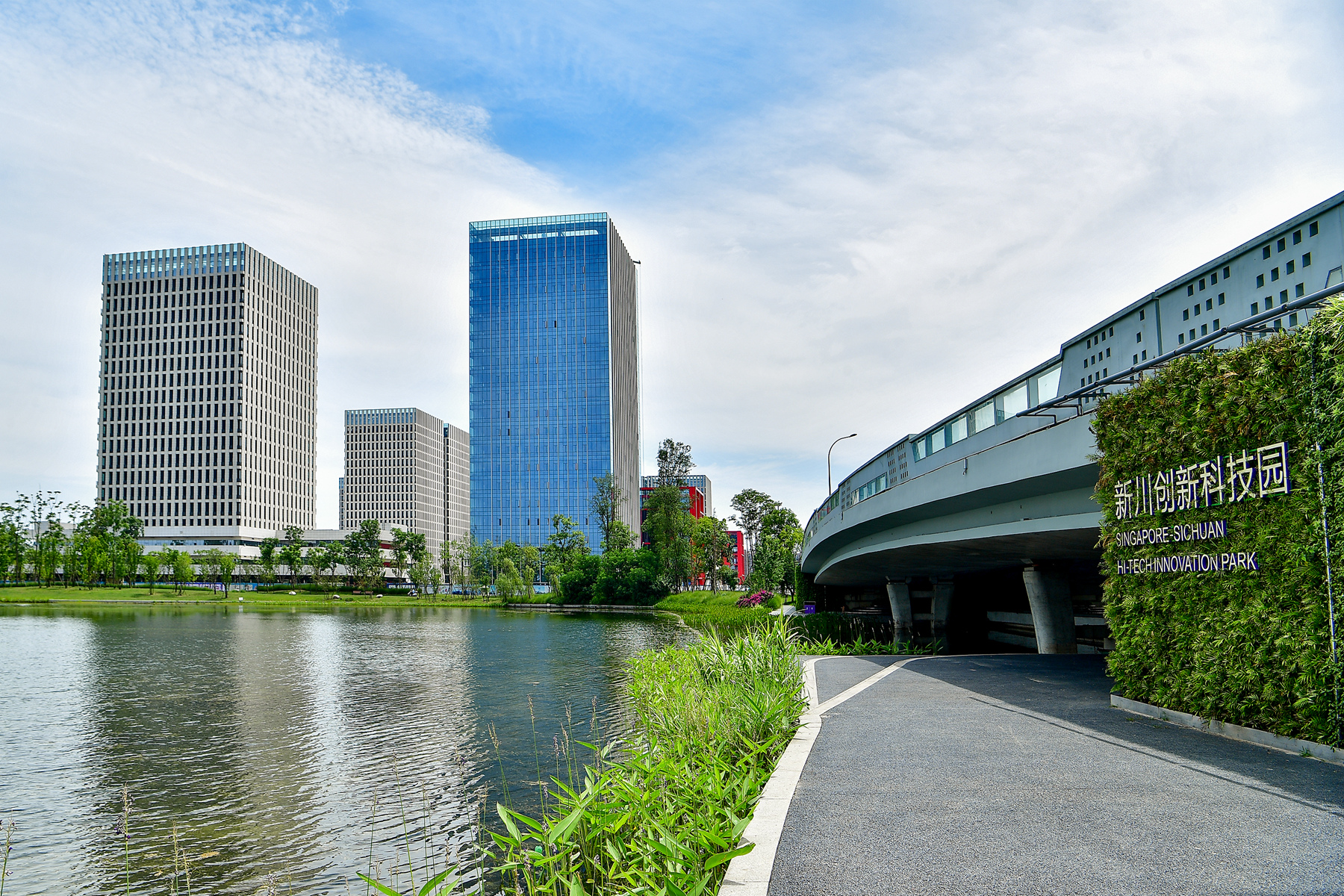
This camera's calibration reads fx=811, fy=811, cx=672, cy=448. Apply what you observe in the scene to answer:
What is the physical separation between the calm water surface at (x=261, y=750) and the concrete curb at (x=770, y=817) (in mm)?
4546

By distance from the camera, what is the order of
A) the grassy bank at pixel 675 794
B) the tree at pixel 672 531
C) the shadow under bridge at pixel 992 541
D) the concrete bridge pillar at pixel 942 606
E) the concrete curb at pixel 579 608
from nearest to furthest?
the grassy bank at pixel 675 794
the shadow under bridge at pixel 992 541
the concrete bridge pillar at pixel 942 606
the concrete curb at pixel 579 608
the tree at pixel 672 531

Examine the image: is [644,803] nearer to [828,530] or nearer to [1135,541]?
[1135,541]

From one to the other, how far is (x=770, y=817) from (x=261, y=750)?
47.6 feet

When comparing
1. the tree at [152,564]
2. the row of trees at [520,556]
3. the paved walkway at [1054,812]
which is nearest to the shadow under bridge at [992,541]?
the paved walkway at [1054,812]

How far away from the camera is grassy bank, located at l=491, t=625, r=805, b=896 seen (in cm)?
605

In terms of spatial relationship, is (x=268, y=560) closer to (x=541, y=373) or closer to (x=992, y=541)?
(x=541, y=373)

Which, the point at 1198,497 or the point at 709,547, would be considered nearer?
the point at 1198,497

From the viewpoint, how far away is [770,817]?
695 cm

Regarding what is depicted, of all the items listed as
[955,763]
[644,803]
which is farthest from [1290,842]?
[644,803]

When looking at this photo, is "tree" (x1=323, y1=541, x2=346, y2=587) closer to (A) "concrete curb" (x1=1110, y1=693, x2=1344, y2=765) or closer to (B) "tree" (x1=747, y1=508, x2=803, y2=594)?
(B) "tree" (x1=747, y1=508, x2=803, y2=594)

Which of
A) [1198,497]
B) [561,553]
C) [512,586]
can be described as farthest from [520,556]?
[1198,497]

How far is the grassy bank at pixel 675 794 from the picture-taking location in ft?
19.9

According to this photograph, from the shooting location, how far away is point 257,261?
533 feet

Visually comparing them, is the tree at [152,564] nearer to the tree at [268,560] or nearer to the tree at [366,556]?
the tree at [268,560]
